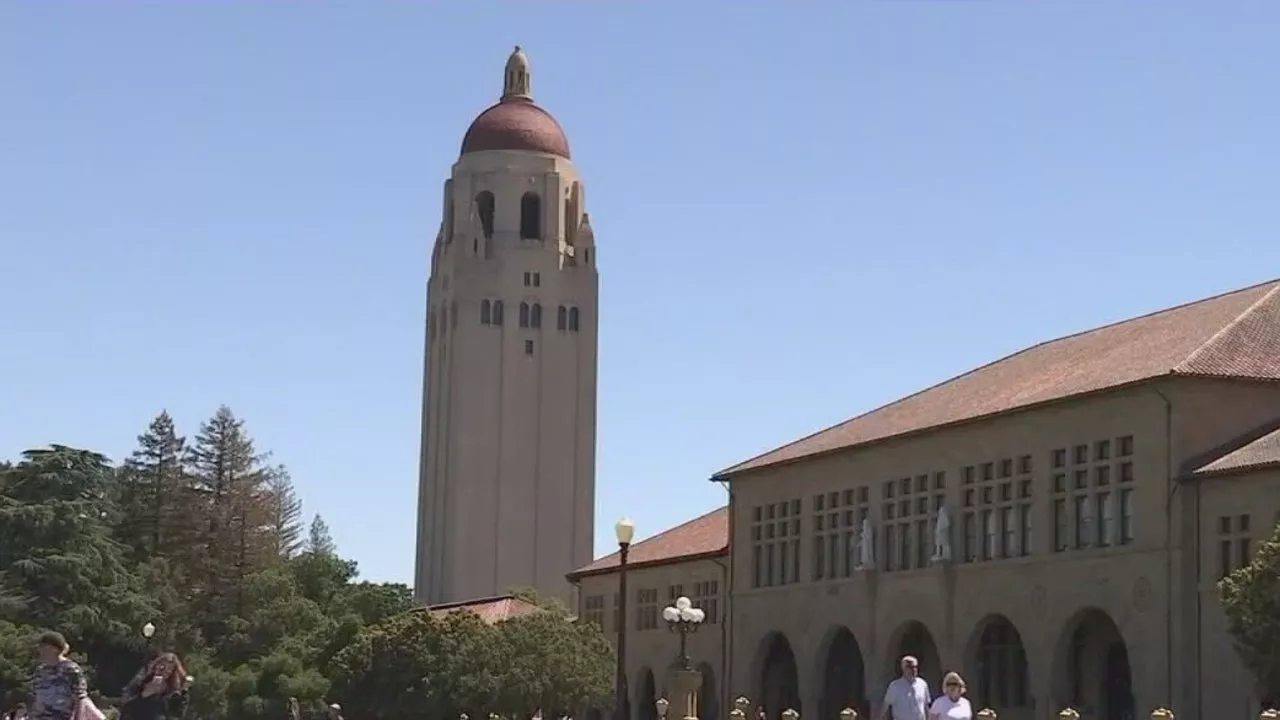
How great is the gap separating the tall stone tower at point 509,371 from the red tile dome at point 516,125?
13cm

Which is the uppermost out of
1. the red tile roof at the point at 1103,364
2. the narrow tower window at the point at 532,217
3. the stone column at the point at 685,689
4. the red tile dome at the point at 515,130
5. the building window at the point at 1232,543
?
the red tile dome at the point at 515,130

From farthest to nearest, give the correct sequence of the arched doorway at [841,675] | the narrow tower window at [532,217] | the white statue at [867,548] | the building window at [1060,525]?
the narrow tower window at [532,217] → the arched doorway at [841,675] → the white statue at [867,548] → the building window at [1060,525]

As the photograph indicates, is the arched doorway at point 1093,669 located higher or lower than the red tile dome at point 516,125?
lower

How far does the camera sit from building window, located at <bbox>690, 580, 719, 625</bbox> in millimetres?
76062

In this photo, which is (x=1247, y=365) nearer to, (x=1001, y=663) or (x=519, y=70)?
(x=1001, y=663)

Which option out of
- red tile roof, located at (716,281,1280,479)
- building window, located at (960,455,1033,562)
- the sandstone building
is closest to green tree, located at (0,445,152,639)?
the sandstone building

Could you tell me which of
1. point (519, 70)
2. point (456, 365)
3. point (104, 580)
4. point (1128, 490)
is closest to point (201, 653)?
point (104, 580)

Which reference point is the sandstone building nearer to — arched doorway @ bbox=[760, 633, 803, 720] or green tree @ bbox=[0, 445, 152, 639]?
arched doorway @ bbox=[760, 633, 803, 720]

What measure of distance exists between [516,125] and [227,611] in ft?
144

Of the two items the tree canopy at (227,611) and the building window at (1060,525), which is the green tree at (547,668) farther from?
the building window at (1060,525)

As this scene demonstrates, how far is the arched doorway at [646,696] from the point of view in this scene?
269ft

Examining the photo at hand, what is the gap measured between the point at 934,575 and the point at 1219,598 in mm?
13731

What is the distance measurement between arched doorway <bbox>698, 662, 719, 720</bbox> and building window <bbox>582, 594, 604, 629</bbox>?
10278 millimetres

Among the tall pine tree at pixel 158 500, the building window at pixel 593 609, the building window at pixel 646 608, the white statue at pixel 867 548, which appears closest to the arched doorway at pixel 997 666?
the white statue at pixel 867 548
